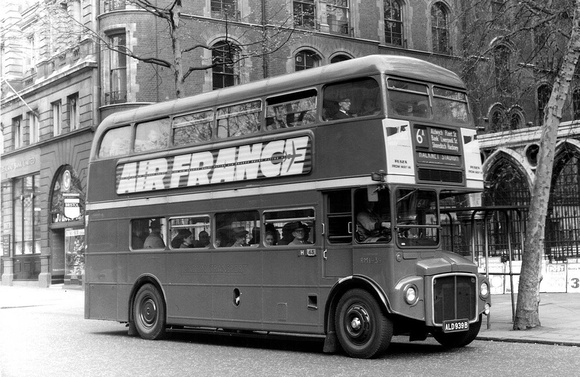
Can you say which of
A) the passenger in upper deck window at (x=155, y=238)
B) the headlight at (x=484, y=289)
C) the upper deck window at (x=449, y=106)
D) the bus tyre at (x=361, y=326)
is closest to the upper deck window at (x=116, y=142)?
the passenger in upper deck window at (x=155, y=238)

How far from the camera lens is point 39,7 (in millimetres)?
37625

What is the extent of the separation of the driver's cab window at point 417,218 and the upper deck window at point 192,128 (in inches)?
169

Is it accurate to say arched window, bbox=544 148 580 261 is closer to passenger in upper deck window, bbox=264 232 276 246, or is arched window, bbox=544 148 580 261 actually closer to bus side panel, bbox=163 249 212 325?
passenger in upper deck window, bbox=264 232 276 246

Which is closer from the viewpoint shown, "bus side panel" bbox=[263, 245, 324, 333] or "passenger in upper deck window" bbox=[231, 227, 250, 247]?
"bus side panel" bbox=[263, 245, 324, 333]

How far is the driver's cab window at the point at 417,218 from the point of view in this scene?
11992 mm

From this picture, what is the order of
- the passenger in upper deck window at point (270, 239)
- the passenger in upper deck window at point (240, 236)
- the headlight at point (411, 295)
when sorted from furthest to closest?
the passenger in upper deck window at point (240, 236)
the passenger in upper deck window at point (270, 239)
the headlight at point (411, 295)

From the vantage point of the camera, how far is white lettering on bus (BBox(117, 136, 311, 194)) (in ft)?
43.1

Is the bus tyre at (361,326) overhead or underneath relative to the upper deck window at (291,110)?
underneath

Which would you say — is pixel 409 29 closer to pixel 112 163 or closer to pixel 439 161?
pixel 112 163

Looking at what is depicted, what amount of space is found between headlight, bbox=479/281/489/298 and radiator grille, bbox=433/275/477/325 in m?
0.21

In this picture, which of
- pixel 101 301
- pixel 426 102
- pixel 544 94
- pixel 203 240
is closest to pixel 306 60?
pixel 544 94

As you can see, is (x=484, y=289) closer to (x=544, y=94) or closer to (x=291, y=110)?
(x=291, y=110)

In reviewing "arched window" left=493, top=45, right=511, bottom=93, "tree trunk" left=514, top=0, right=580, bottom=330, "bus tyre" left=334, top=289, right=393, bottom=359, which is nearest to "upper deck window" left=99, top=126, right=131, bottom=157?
"bus tyre" left=334, top=289, right=393, bottom=359

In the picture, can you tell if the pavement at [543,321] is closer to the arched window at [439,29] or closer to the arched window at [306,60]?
the arched window at [306,60]
